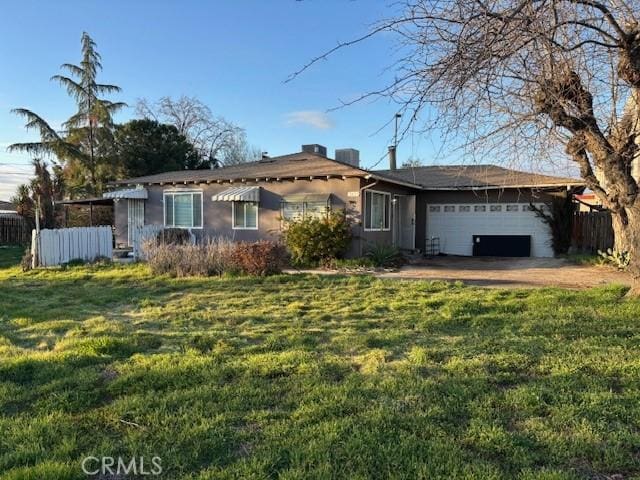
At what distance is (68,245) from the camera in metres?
13.9

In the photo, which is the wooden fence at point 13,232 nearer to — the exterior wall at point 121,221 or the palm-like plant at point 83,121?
the palm-like plant at point 83,121

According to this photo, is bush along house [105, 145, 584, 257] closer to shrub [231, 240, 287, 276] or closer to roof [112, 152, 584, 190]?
roof [112, 152, 584, 190]

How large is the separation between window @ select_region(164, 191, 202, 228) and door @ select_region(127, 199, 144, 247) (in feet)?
4.10

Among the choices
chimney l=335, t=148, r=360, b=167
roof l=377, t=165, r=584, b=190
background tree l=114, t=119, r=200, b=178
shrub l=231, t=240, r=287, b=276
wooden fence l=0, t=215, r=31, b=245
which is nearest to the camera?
shrub l=231, t=240, r=287, b=276

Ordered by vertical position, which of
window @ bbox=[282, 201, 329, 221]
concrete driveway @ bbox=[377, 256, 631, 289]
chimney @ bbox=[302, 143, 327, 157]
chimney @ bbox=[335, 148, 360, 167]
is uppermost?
chimney @ bbox=[302, 143, 327, 157]

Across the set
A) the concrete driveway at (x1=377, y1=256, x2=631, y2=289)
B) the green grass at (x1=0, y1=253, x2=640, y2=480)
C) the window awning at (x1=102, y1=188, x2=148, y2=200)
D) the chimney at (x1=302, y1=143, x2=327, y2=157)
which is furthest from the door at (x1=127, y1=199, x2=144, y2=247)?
the green grass at (x1=0, y1=253, x2=640, y2=480)

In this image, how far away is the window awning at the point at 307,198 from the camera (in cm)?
1458

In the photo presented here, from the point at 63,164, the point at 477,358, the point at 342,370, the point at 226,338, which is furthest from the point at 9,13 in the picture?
the point at 63,164

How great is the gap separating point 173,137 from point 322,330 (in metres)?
26.8

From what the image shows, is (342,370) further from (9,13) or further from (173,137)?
(173,137)

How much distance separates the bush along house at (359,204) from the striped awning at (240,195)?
0.04 meters

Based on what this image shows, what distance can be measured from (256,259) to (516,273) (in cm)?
642

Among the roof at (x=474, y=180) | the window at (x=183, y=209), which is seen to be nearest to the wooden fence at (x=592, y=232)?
the roof at (x=474, y=180)

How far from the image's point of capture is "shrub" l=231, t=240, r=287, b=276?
35.4ft
